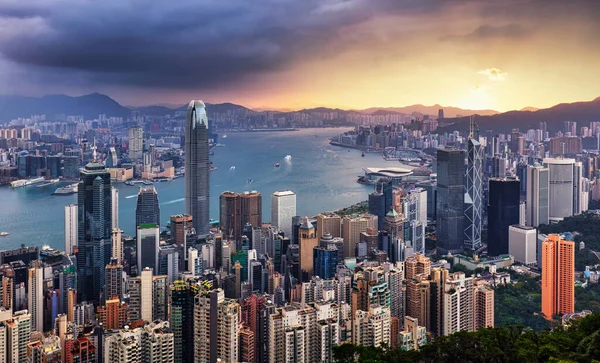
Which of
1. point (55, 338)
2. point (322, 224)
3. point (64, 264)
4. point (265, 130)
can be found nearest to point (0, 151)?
point (64, 264)

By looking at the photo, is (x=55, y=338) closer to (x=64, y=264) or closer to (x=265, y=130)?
(x=64, y=264)

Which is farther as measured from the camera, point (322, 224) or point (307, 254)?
point (322, 224)

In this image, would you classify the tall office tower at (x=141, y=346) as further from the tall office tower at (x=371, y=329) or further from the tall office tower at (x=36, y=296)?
the tall office tower at (x=371, y=329)

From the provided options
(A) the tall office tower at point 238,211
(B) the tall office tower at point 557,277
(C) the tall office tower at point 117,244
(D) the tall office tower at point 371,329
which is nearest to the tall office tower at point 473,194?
(B) the tall office tower at point 557,277

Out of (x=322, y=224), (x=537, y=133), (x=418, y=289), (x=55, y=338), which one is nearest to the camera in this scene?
(x=55, y=338)

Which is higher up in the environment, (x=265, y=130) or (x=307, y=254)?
(x=265, y=130)

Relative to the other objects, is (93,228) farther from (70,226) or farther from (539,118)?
(539,118)
